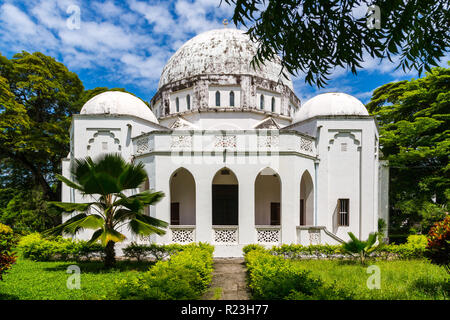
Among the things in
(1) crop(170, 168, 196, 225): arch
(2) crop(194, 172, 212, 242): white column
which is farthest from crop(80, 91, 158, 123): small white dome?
(2) crop(194, 172, 212, 242): white column

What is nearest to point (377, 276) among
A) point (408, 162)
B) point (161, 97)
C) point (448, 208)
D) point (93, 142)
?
point (448, 208)

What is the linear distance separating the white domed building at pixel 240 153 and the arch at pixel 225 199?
6cm

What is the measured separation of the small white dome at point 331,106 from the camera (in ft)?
49.2

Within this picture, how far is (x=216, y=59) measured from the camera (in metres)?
19.0

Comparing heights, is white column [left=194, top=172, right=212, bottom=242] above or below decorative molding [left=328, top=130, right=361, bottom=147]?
below

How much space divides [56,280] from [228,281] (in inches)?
202

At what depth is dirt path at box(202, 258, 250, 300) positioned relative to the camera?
6883mm

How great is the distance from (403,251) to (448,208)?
543 cm

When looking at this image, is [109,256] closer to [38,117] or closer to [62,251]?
[62,251]

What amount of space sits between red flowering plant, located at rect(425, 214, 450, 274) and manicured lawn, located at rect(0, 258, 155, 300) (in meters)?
7.33

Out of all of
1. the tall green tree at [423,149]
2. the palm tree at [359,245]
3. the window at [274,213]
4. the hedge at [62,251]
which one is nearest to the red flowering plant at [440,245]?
the palm tree at [359,245]

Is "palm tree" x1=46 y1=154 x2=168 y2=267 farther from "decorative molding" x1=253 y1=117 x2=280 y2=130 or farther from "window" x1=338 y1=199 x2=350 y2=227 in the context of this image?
"decorative molding" x1=253 y1=117 x2=280 y2=130

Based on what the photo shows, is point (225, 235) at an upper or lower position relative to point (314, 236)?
upper

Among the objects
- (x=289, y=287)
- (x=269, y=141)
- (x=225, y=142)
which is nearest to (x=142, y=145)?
(x=225, y=142)
